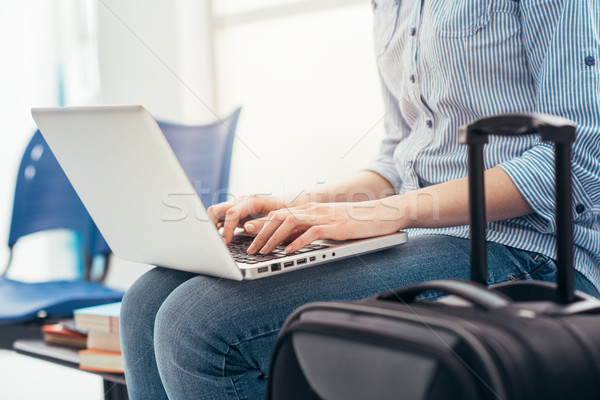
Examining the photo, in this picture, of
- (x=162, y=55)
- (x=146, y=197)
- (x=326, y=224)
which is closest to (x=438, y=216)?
(x=326, y=224)

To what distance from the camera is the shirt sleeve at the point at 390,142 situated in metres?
1.11

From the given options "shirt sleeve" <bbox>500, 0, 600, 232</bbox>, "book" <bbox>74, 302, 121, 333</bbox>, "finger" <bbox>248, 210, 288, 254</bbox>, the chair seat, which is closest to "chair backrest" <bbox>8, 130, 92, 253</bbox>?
the chair seat

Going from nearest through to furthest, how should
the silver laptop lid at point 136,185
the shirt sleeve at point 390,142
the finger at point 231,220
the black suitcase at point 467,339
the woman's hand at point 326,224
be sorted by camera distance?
the black suitcase at point 467,339
the silver laptop lid at point 136,185
the woman's hand at point 326,224
the finger at point 231,220
the shirt sleeve at point 390,142

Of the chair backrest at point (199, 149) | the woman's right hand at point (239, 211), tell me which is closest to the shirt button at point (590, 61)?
the woman's right hand at point (239, 211)

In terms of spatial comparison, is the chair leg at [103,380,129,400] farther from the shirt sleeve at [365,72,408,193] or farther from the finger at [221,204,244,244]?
the shirt sleeve at [365,72,408,193]

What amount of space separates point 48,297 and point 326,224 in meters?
0.97

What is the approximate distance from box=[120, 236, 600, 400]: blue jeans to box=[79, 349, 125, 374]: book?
185 millimetres

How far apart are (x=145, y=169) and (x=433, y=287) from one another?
35 cm

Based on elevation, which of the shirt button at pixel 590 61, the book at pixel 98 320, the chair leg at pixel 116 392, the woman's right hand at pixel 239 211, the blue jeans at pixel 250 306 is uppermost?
the shirt button at pixel 590 61

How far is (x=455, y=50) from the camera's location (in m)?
0.84

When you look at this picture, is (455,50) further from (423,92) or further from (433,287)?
(433,287)

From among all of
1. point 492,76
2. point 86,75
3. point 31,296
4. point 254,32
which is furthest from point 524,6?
point 86,75

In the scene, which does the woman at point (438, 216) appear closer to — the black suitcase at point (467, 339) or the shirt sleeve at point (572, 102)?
the shirt sleeve at point (572, 102)

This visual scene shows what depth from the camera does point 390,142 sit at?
3.76 ft
